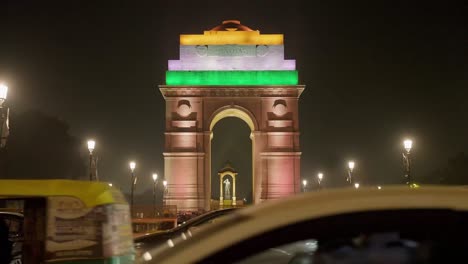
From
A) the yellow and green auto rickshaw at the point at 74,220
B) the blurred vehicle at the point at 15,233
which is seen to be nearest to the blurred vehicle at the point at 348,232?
the yellow and green auto rickshaw at the point at 74,220

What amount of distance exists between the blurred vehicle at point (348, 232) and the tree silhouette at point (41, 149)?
58.6 meters

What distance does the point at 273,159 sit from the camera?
49906mm

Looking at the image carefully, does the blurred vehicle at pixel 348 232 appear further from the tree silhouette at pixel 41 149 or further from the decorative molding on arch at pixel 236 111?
the tree silhouette at pixel 41 149

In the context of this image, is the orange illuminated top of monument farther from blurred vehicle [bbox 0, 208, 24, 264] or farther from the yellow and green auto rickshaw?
the yellow and green auto rickshaw

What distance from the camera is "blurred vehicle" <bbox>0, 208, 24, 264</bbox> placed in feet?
25.5

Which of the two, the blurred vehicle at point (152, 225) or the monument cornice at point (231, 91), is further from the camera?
the monument cornice at point (231, 91)

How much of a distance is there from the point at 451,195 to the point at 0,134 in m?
20.4

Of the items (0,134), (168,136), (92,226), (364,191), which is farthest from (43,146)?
Result: (364,191)

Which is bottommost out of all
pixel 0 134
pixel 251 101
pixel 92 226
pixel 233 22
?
pixel 92 226

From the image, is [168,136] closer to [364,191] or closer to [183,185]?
[183,185]

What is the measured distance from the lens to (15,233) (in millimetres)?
9406

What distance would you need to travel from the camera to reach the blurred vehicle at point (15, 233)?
7.76 metres

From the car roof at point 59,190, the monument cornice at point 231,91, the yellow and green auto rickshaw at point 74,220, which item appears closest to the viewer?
the yellow and green auto rickshaw at point 74,220

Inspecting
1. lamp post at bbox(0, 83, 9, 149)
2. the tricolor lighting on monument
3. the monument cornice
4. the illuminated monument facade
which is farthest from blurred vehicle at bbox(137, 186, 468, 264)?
the tricolor lighting on monument
